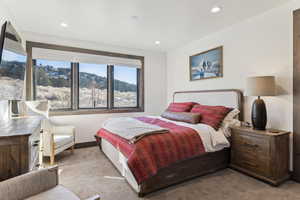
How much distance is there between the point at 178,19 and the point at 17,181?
3.01m

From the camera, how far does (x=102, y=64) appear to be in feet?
13.9

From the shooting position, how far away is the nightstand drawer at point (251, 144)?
2.26 m

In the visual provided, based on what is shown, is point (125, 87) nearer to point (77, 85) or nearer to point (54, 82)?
point (77, 85)

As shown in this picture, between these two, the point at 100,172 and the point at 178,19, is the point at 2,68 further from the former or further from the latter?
the point at 178,19

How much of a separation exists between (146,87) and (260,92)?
3.02 m

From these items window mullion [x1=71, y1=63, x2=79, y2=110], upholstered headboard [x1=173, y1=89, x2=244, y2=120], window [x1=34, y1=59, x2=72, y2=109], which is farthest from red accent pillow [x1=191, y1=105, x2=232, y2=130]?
window [x1=34, y1=59, x2=72, y2=109]

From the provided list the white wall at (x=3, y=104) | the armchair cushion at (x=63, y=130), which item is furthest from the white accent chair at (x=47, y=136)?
the white wall at (x=3, y=104)

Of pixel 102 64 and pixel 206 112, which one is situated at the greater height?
pixel 102 64

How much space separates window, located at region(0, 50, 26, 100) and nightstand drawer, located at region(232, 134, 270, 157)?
322 centimetres

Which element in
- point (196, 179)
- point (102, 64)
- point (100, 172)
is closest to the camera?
point (196, 179)

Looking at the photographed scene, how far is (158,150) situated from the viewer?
2061mm

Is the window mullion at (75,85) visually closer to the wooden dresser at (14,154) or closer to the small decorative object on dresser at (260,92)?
the wooden dresser at (14,154)

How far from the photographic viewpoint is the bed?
2068 millimetres

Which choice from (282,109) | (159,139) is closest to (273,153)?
(282,109)
